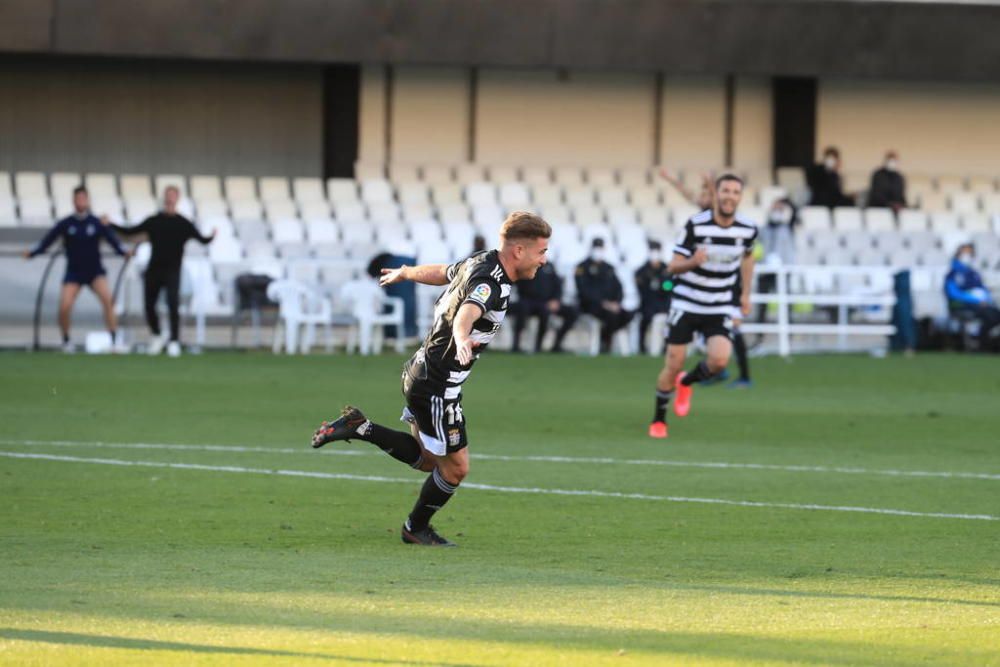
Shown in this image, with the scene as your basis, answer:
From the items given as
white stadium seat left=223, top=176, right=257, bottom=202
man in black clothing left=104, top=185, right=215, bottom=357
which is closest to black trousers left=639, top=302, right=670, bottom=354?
man in black clothing left=104, top=185, right=215, bottom=357

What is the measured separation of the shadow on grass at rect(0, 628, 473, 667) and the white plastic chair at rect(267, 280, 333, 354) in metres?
19.1

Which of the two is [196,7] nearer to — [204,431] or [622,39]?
[622,39]

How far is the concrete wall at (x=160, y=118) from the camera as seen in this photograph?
33656 millimetres

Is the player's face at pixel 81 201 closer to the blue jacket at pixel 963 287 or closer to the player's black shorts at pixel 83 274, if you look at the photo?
the player's black shorts at pixel 83 274

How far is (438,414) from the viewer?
352 inches

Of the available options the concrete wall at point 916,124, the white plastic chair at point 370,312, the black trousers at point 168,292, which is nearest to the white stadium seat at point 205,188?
the white plastic chair at point 370,312

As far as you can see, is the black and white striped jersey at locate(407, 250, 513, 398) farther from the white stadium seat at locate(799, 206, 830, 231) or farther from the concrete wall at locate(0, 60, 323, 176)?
the concrete wall at locate(0, 60, 323, 176)

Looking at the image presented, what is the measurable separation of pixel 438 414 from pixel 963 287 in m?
20.5

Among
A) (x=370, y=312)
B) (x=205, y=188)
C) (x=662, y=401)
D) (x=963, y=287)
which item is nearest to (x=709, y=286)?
(x=662, y=401)

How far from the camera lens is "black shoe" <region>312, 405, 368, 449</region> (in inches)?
361

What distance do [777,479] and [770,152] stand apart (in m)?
23.9

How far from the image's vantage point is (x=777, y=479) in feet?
41.1

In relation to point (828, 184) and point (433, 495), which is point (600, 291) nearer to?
point (828, 184)

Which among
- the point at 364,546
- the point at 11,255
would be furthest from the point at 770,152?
the point at 364,546
